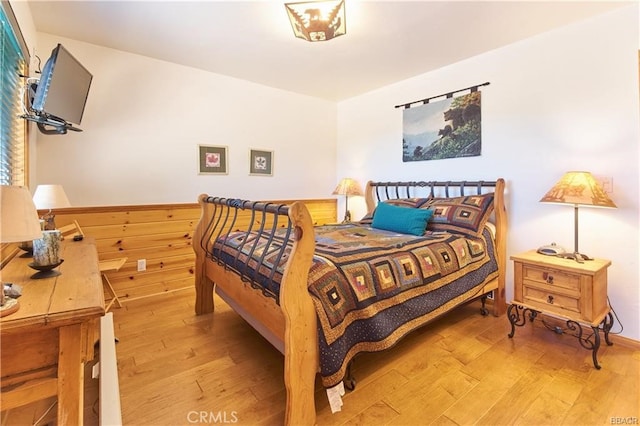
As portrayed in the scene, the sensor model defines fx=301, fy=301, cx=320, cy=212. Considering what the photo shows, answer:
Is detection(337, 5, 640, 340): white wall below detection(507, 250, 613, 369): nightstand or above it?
above

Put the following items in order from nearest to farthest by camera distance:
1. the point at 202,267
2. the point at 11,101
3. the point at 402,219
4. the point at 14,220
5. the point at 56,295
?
the point at 14,220
the point at 56,295
the point at 11,101
the point at 202,267
the point at 402,219

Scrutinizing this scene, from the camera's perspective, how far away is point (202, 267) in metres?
2.59

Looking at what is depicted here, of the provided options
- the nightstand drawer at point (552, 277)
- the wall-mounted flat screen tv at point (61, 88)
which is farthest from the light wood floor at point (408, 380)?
the wall-mounted flat screen tv at point (61, 88)

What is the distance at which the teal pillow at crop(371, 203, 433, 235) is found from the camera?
2.65 meters

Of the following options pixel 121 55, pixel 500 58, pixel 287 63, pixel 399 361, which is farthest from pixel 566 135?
pixel 121 55

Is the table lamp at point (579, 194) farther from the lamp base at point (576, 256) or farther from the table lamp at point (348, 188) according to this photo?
the table lamp at point (348, 188)

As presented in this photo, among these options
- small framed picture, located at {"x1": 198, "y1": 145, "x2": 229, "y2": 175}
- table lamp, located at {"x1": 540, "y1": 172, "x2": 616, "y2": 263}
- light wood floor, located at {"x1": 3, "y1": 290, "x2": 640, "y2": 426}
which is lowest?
light wood floor, located at {"x1": 3, "y1": 290, "x2": 640, "y2": 426}

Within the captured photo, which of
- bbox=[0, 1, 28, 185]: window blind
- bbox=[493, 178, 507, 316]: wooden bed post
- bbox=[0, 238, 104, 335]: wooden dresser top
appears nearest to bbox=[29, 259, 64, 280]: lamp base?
bbox=[0, 238, 104, 335]: wooden dresser top

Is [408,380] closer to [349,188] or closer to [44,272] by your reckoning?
[44,272]

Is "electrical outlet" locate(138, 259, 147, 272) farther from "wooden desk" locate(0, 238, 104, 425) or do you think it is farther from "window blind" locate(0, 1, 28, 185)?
"wooden desk" locate(0, 238, 104, 425)

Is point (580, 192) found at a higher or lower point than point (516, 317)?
higher

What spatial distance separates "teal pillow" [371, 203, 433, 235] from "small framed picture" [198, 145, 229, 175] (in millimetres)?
1841

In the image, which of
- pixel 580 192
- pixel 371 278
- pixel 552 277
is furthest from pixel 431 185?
pixel 371 278

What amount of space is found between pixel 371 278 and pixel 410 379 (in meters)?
0.67
